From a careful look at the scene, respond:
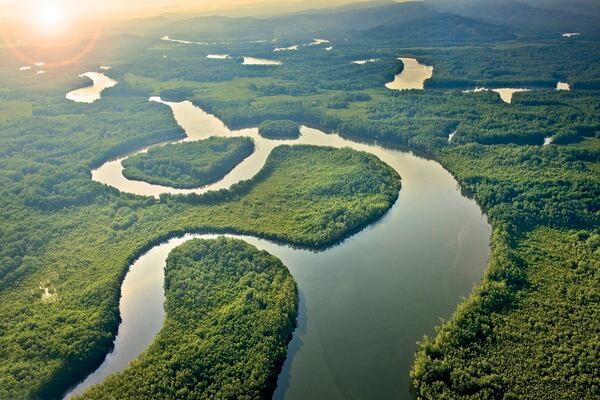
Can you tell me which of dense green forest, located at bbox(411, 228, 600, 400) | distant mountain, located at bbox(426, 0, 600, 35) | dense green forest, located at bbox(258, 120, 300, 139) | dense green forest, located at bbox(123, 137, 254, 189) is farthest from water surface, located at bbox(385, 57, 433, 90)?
dense green forest, located at bbox(411, 228, 600, 400)

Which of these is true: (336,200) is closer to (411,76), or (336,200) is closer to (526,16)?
(411,76)

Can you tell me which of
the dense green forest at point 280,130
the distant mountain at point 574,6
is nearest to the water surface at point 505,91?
the dense green forest at point 280,130

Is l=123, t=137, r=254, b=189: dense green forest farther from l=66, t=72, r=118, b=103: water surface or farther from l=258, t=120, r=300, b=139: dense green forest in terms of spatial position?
l=66, t=72, r=118, b=103: water surface

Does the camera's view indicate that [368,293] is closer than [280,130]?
Yes

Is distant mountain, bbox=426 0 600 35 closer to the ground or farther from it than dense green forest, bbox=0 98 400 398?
farther from it

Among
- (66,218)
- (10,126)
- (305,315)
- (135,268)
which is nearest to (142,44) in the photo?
(10,126)

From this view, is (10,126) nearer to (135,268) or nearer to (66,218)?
(66,218)

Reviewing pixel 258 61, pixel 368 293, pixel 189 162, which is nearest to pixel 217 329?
pixel 368 293
